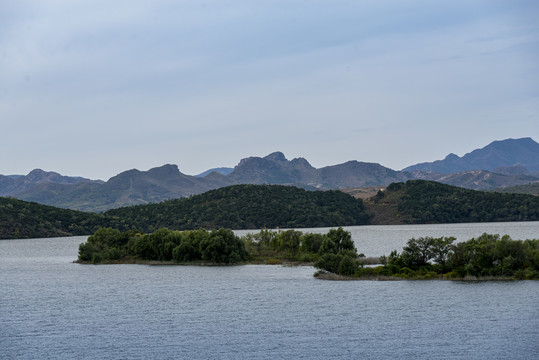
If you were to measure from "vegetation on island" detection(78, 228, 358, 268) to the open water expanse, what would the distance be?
53.4 ft

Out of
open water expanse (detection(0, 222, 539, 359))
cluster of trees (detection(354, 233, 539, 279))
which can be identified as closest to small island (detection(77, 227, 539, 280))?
cluster of trees (detection(354, 233, 539, 279))

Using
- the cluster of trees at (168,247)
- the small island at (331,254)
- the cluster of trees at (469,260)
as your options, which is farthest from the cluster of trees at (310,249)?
the cluster of trees at (168,247)

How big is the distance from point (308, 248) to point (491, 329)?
2579 inches

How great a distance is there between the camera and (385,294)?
78000 millimetres

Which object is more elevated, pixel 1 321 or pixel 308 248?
pixel 308 248

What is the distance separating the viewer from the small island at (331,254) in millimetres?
85688

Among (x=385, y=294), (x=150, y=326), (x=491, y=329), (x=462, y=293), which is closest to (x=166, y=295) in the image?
(x=150, y=326)

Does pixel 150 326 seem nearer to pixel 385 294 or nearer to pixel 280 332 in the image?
pixel 280 332

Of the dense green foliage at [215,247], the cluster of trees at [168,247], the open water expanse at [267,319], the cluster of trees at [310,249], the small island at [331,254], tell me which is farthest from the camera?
the cluster of trees at [168,247]

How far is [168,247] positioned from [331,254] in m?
42.7

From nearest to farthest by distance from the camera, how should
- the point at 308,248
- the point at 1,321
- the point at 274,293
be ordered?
the point at 1,321 → the point at 274,293 → the point at 308,248

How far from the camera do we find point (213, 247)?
121m

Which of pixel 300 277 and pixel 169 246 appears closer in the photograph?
pixel 300 277

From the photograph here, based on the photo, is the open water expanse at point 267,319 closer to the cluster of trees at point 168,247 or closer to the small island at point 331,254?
the small island at point 331,254
